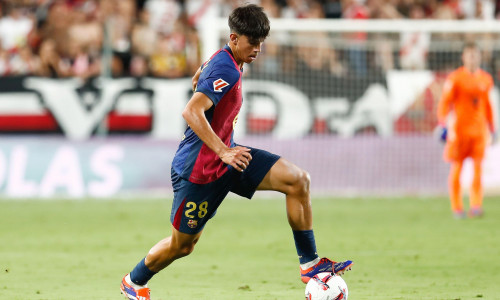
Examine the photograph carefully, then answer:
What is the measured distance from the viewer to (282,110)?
16250 millimetres

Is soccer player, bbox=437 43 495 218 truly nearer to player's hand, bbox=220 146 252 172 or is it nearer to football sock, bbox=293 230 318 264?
football sock, bbox=293 230 318 264

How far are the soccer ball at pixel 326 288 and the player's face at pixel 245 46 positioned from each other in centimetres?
153

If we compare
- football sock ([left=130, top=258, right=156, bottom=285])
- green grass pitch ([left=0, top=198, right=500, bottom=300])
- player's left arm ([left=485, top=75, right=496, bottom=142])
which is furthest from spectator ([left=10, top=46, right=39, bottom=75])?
football sock ([left=130, top=258, right=156, bottom=285])

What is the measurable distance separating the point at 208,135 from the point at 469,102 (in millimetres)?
7929

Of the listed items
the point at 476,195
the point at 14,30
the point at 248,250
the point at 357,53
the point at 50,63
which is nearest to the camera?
the point at 248,250

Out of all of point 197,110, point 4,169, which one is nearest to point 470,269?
point 197,110

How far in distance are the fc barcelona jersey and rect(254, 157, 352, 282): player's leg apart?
0.34 metres

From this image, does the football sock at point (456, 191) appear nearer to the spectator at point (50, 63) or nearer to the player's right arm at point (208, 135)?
the player's right arm at point (208, 135)

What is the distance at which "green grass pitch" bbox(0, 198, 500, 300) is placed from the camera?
7.07 meters

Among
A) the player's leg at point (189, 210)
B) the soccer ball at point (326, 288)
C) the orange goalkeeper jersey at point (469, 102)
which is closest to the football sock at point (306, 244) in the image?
the soccer ball at point (326, 288)

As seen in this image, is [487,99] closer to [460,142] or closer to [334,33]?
[460,142]

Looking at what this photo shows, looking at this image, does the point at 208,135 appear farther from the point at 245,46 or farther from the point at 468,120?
the point at 468,120

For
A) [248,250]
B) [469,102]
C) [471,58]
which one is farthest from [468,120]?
[248,250]

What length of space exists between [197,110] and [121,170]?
10334 mm
